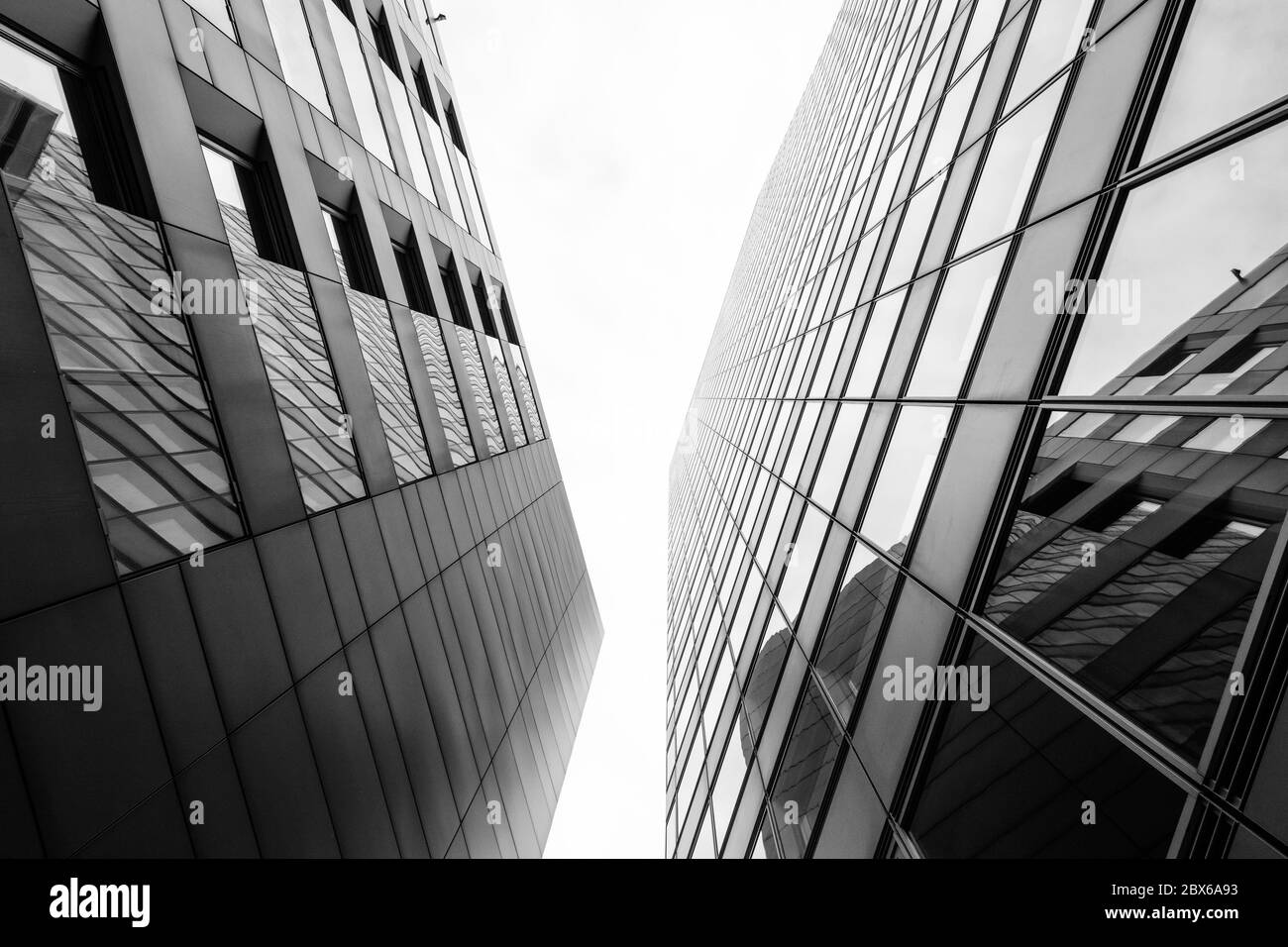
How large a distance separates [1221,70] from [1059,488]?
3.62 meters

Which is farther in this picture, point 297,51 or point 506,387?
point 506,387

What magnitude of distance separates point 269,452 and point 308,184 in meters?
6.46

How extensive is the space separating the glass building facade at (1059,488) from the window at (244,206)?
428 inches

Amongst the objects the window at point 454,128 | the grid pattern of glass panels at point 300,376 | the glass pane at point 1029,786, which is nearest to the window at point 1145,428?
the glass pane at point 1029,786

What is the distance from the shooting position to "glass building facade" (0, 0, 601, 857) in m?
5.70

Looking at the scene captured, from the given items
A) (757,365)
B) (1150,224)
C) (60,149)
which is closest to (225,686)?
(60,149)

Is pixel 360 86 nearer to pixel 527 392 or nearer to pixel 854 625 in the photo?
pixel 527 392

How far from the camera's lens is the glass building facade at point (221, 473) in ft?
18.7

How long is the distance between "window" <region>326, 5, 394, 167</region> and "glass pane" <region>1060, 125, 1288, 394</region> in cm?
1632

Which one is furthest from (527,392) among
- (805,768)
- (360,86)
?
(805,768)

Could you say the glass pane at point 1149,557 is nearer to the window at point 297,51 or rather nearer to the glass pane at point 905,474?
the glass pane at point 905,474

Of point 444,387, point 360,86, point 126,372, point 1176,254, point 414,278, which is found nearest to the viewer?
point 1176,254

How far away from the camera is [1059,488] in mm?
5848
